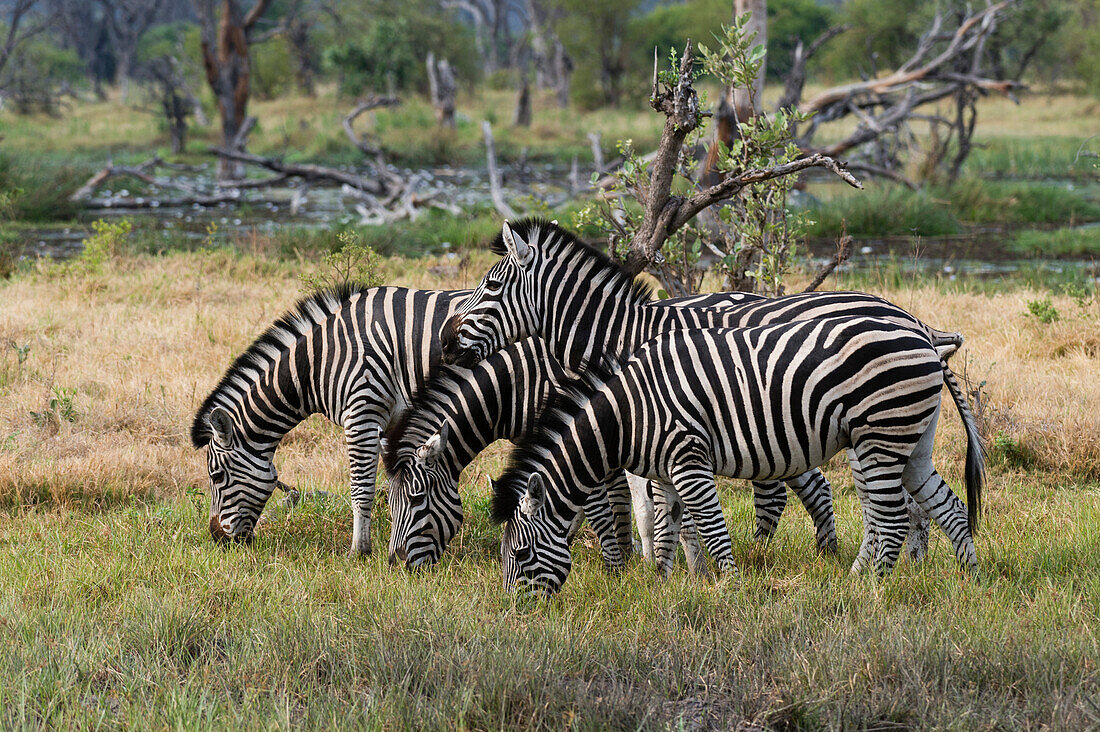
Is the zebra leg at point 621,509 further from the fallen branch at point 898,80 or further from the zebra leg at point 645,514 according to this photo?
the fallen branch at point 898,80

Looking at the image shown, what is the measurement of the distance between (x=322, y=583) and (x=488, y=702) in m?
1.61

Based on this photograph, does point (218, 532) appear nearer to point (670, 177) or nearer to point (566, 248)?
point (566, 248)

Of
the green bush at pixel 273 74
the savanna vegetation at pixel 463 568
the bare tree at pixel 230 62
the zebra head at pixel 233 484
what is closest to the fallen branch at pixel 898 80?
the savanna vegetation at pixel 463 568

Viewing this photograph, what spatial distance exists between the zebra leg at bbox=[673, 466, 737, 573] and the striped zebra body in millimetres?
1630

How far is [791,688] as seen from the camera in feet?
11.2

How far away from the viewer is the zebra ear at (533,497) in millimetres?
4289

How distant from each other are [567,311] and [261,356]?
1827 millimetres

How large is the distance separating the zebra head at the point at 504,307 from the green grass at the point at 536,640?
1139 mm

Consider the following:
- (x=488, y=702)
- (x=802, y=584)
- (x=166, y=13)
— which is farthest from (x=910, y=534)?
(x=166, y=13)

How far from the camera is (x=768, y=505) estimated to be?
5473 mm

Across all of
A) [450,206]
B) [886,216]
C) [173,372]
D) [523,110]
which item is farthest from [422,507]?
[523,110]

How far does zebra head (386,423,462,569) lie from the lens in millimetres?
4879

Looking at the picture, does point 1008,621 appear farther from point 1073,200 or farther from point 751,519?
point 1073,200

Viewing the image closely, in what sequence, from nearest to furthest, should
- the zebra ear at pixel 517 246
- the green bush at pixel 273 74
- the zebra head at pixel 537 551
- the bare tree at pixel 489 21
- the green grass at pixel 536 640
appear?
the green grass at pixel 536 640
the zebra head at pixel 537 551
the zebra ear at pixel 517 246
the green bush at pixel 273 74
the bare tree at pixel 489 21
